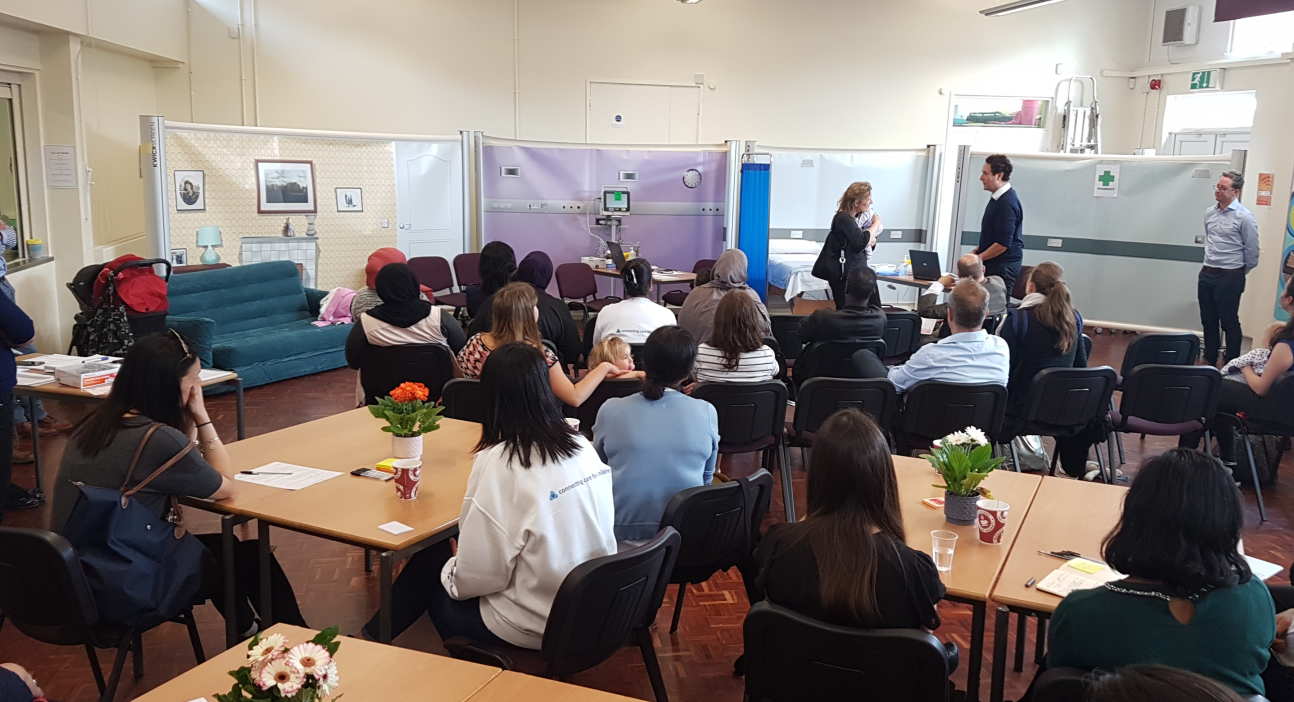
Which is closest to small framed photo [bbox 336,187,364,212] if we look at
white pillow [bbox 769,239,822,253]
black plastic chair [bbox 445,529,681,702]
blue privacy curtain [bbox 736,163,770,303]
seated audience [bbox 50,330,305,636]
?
blue privacy curtain [bbox 736,163,770,303]

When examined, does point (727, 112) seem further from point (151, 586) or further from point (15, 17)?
point (151, 586)

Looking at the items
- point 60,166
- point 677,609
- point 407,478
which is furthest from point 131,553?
point 60,166

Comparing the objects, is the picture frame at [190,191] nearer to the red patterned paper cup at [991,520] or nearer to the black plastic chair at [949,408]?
the black plastic chair at [949,408]

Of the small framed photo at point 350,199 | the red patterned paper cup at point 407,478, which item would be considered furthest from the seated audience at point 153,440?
the small framed photo at point 350,199

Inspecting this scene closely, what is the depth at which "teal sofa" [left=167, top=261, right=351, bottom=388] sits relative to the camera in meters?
7.64

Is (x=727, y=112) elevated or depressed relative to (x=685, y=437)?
elevated

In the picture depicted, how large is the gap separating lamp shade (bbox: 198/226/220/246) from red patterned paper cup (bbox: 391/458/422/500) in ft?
20.6

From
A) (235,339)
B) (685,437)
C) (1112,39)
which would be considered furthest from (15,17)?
(1112,39)

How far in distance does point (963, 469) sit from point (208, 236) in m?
7.51

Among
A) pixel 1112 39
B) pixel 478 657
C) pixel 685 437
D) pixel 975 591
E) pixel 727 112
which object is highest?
pixel 1112 39

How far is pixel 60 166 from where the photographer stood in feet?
28.4

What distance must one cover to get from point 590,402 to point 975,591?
8.18ft

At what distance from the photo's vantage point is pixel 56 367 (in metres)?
4.75

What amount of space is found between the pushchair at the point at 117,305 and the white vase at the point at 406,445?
3.83 meters
